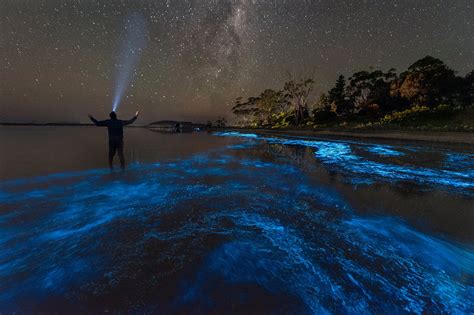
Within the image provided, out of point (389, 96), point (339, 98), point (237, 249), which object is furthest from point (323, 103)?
point (237, 249)

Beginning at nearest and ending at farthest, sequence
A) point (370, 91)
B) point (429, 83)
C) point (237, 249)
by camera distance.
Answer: point (237, 249), point (429, 83), point (370, 91)

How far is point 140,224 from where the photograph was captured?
3.74 meters

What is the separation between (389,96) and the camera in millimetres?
37562

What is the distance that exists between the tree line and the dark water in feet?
102

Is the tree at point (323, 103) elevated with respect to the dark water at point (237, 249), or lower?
A: elevated

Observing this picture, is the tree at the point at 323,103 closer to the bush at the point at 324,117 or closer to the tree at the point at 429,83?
the bush at the point at 324,117

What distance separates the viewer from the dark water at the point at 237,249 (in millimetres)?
2098

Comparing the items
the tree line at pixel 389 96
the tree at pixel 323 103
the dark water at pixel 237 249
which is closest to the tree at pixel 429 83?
the tree line at pixel 389 96

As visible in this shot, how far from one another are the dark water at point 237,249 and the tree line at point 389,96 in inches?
1227

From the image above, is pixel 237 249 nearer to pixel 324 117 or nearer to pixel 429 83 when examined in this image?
pixel 429 83

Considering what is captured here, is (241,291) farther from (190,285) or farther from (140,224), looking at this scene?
(140,224)

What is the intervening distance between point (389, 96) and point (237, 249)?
1785 inches

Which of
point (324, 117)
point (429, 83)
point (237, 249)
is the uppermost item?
point (429, 83)

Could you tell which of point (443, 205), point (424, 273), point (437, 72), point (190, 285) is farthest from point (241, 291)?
point (437, 72)
